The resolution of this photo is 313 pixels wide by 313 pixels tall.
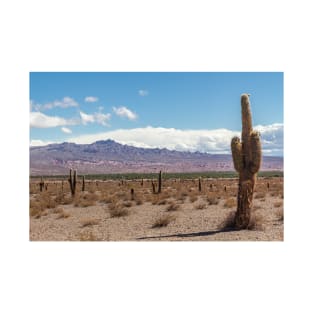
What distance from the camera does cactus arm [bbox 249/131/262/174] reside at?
13719 millimetres

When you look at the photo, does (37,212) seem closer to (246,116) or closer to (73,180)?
(73,180)

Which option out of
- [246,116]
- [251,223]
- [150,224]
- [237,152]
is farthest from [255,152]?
[150,224]

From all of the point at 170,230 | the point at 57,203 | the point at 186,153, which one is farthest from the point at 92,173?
the point at 170,230

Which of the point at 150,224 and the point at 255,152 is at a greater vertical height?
the point at 255,152

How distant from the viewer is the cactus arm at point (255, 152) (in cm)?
1372

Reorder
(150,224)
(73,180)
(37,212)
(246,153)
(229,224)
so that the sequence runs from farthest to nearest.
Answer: (73,180) → (37,212) → (150,224) → (229,224) → (246,153)

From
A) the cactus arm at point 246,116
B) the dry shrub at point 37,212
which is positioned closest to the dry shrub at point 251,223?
the cactus arm at point 246,116

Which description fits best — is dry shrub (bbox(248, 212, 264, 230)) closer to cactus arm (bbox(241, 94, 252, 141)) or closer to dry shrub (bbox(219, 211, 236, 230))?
dry shrub (bbox(219, 211, 236, 230))

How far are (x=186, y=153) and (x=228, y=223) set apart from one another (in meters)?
160

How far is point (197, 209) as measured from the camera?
75.0 feet

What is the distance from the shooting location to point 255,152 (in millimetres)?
13766

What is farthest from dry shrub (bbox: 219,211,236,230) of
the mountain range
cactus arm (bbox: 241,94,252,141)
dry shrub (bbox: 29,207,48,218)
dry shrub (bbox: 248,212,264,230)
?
the mountain range

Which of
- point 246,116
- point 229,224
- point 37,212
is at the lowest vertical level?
point 37,212
